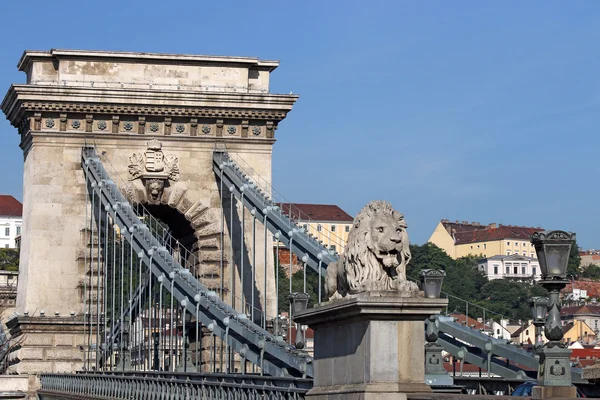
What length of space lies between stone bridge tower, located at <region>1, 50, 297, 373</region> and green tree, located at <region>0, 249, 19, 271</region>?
3940 inches

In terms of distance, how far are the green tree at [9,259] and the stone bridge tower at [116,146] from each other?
3940 inches

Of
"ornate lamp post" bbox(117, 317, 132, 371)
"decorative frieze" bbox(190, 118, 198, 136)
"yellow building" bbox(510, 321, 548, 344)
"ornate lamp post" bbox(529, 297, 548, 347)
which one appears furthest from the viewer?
"decorative frieze" bbox(190, 118, 198, 136)

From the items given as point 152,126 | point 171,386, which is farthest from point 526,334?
point 171,386

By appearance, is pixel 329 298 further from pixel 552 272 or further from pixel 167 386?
pixel 167 386

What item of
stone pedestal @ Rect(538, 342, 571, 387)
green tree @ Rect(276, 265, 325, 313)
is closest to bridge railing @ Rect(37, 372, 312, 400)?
stone pedestal @ Rect(538, 342, 571, 387)

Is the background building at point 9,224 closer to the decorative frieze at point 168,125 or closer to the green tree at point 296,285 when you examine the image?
the green tree at point 296,285

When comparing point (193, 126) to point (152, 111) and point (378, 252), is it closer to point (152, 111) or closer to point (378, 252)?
point (152, 111)

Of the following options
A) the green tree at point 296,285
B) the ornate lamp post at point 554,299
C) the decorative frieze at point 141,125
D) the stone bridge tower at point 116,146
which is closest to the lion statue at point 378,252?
the ornate lamp post at point 554,299

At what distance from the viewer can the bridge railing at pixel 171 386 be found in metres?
17.7

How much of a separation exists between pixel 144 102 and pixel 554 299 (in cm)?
2576

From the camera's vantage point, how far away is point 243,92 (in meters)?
38.6

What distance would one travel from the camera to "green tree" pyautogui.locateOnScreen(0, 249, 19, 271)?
138500 mm

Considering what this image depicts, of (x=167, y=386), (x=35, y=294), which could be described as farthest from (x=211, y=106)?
(x=167, y=386)

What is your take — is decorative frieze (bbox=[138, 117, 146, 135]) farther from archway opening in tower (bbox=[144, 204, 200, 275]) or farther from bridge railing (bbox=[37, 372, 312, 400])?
bridge railing (bbox=[37, 372, 312, 400])
